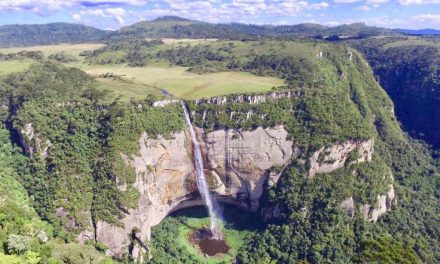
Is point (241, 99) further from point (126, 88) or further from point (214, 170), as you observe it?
→ point (126, 88)

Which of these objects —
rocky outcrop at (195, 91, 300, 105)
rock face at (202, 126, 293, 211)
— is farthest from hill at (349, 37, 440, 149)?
rock face at (202, 126, 293, 211)

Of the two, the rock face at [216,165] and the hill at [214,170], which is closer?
the hill at [214,170]

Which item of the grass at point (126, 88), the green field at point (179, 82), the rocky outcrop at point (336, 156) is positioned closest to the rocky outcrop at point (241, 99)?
the green field at point (179, 82)

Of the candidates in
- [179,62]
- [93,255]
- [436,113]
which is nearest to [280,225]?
[93,255]

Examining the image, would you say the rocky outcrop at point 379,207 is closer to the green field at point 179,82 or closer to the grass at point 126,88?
the green field at point 179,82

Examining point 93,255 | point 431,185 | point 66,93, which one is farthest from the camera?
point 431,185

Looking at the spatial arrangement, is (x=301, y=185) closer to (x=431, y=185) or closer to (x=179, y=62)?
(x=431, y=185)

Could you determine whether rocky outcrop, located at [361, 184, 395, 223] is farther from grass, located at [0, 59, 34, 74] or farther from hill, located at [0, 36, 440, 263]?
grass, located at [0, 59, 34, 74]
